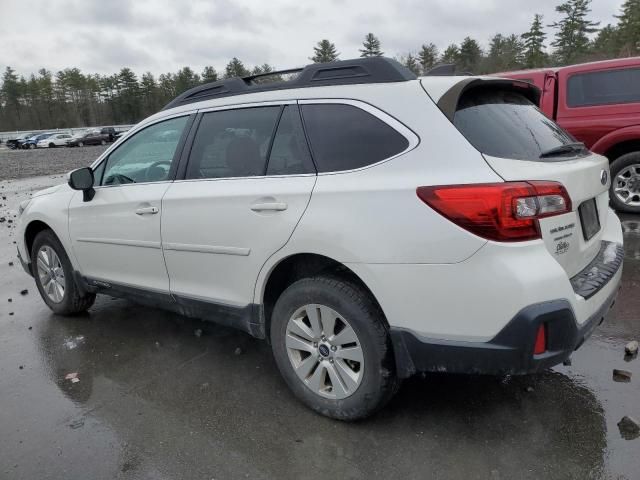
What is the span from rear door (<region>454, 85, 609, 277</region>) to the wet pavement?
85 centimetres

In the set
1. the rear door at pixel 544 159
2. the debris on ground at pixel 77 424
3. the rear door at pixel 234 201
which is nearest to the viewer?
the rear door at pixel 544 159

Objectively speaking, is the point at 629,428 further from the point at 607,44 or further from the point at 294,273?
the point at 607,44

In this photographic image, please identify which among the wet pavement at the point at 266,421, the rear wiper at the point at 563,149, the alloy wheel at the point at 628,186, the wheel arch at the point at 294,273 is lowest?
the wet pavement at the point at 266,421

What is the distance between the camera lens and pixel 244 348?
3.95 m

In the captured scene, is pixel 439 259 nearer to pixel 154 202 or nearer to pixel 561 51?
pixel 154 202

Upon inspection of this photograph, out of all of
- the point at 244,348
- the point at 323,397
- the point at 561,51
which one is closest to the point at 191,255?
the point at 244,348

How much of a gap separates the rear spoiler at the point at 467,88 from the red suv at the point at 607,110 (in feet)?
13.8

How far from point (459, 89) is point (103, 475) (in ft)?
8.54

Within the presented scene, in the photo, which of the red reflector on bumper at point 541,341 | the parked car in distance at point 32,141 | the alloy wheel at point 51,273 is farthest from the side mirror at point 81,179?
the parked car in distance at point 32,141

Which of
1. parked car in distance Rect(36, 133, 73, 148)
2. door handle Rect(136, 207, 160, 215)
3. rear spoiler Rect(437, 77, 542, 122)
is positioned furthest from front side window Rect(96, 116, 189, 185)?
parked car in distance Rect(36, 133, 73, 148)

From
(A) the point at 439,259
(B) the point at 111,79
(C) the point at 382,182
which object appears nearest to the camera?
(A) the point at 439,259

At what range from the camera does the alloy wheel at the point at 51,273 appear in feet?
15.4

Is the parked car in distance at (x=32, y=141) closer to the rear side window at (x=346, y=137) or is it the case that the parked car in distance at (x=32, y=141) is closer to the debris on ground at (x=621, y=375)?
the rear side window at (x=346, y=137)

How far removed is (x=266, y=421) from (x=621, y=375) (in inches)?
85.7
